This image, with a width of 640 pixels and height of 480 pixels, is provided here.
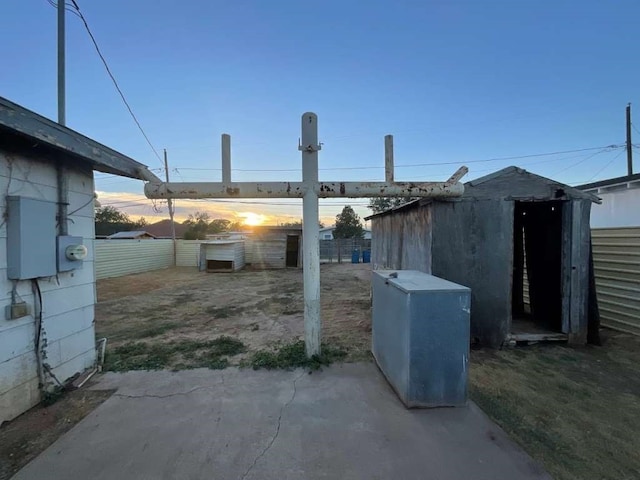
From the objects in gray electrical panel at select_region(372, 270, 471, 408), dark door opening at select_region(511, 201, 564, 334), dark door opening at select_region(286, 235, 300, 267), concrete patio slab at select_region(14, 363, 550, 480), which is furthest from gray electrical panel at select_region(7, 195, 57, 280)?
dark door opening at select_region(286, 235, 300, 267)

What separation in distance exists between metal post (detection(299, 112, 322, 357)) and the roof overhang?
6.00ft

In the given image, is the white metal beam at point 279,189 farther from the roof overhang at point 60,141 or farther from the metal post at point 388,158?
the roof overhang at point 60,141

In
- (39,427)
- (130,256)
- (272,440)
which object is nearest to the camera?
(272,440)

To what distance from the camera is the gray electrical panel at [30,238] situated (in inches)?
94.6

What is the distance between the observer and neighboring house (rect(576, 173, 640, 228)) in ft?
23.0

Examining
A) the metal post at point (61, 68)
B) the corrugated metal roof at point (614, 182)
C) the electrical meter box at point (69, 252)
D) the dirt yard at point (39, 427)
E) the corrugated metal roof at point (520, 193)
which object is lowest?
the dirt yard at point (39, 427)

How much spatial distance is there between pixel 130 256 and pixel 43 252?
13138 mm

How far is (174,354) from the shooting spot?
13.2 feet

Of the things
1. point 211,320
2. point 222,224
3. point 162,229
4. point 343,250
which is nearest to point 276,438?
point 211,320

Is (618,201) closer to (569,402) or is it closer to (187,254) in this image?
(569,402)

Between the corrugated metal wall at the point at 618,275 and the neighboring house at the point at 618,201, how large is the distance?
121 inches

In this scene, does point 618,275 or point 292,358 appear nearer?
point 292,358

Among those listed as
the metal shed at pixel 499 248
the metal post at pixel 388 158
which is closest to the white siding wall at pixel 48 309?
the metal post at pixel 388 158

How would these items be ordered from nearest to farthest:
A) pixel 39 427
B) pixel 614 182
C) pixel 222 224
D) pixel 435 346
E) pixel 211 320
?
pixel 39 427, pixel 435 346, pixel 211 320, pixel 614 182, pixel 222 224
